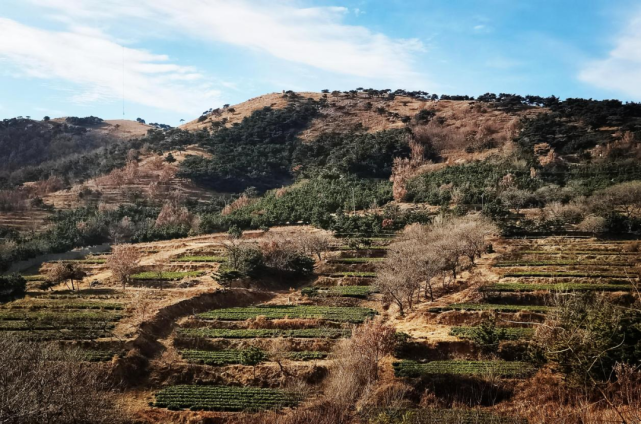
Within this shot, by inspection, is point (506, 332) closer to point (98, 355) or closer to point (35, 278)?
point (98, 355)

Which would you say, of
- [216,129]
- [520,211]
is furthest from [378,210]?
[216,129]

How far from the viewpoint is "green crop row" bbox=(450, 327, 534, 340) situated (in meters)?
32.4

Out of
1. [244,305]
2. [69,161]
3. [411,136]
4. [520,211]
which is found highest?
[411,136]

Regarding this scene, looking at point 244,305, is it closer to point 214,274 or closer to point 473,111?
point 214,274

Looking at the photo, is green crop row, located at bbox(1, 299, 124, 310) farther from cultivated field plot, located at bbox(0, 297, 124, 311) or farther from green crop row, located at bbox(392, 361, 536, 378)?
green crop row, located at bbox(392, 361, 536, 378)

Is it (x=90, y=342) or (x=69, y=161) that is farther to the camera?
(x=69, y=161)

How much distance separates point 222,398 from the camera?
1062 inches

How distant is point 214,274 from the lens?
49.0 metres

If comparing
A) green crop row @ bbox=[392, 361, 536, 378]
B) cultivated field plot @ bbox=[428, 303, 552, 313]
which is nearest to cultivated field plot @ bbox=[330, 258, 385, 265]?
cultivated field plot @ bbox=[428, 303, 552, 313]

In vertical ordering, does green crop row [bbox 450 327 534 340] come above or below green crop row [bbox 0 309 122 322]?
above

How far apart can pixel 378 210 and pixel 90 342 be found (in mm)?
48522

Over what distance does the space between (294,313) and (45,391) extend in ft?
75.2

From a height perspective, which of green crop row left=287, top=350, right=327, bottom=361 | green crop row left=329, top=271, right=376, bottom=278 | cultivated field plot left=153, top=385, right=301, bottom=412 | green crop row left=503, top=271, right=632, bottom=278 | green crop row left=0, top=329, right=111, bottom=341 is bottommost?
cultivated field plot left=153, top=385, right=301, bottom=412

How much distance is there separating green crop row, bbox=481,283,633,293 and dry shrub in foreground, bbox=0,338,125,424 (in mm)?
31657
